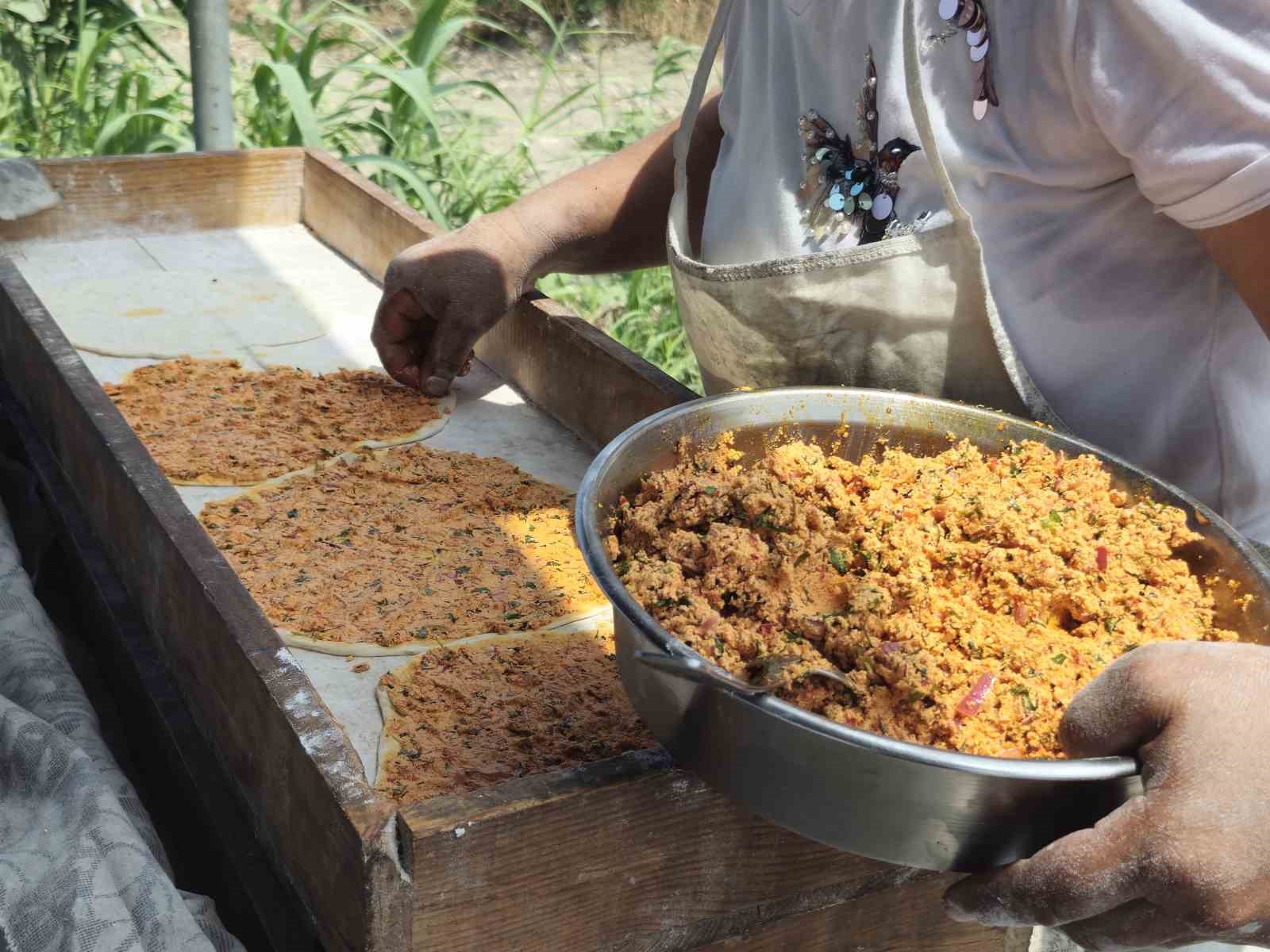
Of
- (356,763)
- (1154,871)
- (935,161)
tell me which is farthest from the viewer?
(935,161)

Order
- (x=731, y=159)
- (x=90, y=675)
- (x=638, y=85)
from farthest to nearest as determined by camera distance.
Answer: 1. (x=638, y=85)
2. (x=90, y=675)
3. (x=731, y=159)

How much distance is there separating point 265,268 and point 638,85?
14.6 feet

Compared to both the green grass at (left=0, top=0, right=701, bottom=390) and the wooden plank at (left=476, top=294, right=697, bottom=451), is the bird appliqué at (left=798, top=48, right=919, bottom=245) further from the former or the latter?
the green grass at (left=0, top=0, right=701, bottom=390)

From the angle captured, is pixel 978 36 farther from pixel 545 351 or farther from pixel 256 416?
pixel 256 416

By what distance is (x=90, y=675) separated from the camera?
1.80 metres

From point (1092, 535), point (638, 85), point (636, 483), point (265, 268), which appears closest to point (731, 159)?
point (636, 483)

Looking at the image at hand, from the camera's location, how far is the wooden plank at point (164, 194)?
267 cm

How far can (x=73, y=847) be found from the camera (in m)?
1.26

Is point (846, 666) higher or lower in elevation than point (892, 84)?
lower

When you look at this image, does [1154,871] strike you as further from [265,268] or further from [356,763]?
[265,268]

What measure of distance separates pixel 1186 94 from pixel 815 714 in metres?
0.59

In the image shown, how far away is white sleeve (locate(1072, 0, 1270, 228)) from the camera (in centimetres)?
100

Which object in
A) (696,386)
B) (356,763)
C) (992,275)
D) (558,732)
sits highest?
(992,275)

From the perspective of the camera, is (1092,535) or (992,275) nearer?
(1092,535)
